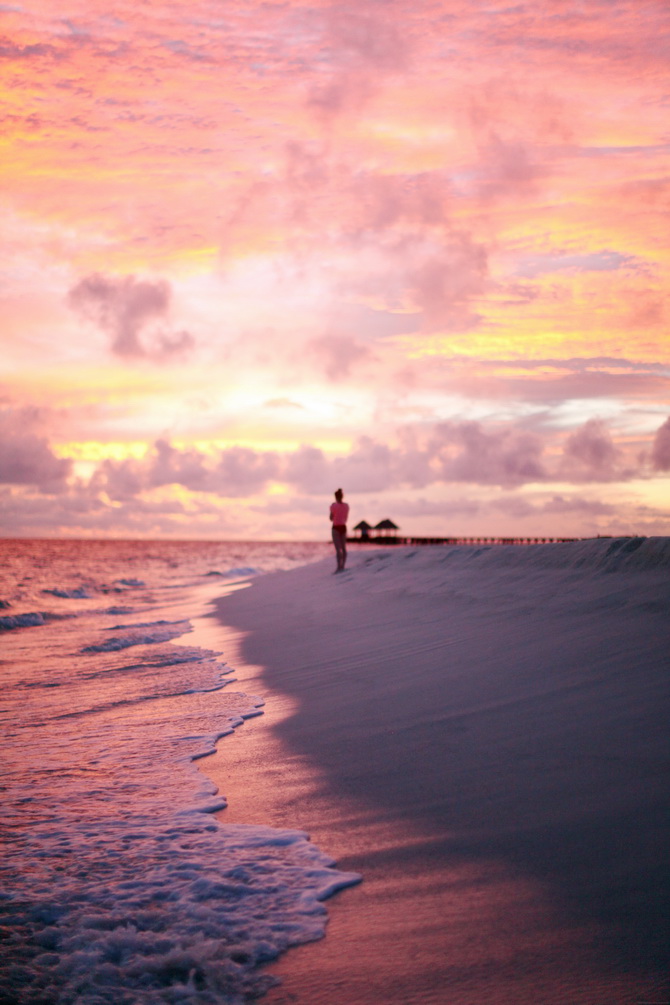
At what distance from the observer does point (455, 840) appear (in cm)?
297

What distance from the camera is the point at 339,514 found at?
16953mm

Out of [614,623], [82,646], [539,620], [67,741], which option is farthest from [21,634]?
[614,623]

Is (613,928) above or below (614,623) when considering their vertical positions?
below

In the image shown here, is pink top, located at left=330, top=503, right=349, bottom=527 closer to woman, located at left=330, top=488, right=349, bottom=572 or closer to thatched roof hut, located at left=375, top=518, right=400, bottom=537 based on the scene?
woman, located at left=330, top=488, right=349, bottom=572

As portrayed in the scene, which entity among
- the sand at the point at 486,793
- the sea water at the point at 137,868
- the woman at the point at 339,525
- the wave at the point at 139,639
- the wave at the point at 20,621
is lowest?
the wave at the point at 20,621

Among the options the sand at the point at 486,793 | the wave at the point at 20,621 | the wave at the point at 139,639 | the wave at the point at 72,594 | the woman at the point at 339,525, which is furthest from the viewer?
the wave at the point at 72,594

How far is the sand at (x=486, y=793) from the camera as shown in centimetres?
219

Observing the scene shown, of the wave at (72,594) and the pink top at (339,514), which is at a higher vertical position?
the pink top at (339,514)

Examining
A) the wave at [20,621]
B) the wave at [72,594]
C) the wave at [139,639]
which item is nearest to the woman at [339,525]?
the wave at [139,639]

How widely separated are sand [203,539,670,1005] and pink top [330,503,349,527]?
922cm

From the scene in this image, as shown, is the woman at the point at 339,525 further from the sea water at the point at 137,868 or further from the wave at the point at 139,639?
the sea water at the point at 137,868

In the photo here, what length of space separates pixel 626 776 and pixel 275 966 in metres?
1.83

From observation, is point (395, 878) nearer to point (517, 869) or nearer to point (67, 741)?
point (517, 869)

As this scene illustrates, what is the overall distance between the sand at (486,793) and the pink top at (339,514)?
9.22 metres
